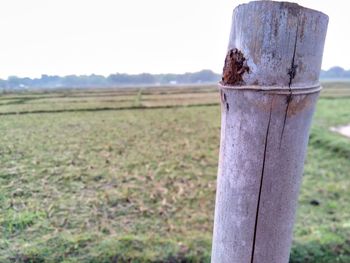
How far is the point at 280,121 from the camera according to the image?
53 centimetres

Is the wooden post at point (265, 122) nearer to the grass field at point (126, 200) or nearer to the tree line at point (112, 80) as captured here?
the tree line at point (112, 80)

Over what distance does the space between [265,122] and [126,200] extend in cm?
380

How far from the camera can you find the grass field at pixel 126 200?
2754mm

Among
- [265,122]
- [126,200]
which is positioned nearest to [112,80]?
[126,200]

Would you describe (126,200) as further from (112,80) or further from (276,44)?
(112,80)

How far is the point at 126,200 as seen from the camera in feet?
13.3

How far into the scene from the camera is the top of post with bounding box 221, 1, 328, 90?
1.61 ft

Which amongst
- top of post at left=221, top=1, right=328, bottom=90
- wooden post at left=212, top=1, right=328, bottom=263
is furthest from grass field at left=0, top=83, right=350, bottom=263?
top of post at left=221, top=1, right=328, bottom=90

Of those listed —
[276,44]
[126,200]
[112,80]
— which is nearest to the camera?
[276,44]

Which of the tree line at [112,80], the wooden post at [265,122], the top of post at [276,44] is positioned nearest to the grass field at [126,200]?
the tree line at [112,80]

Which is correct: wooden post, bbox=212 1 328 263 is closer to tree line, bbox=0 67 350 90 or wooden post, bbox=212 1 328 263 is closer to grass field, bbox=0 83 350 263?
tree line, bbox=0 67 350 90

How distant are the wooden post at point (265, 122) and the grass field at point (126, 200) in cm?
231

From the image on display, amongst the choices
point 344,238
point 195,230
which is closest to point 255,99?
point 195,230

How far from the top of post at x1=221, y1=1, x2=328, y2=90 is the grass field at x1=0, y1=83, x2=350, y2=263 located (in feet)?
8.34
